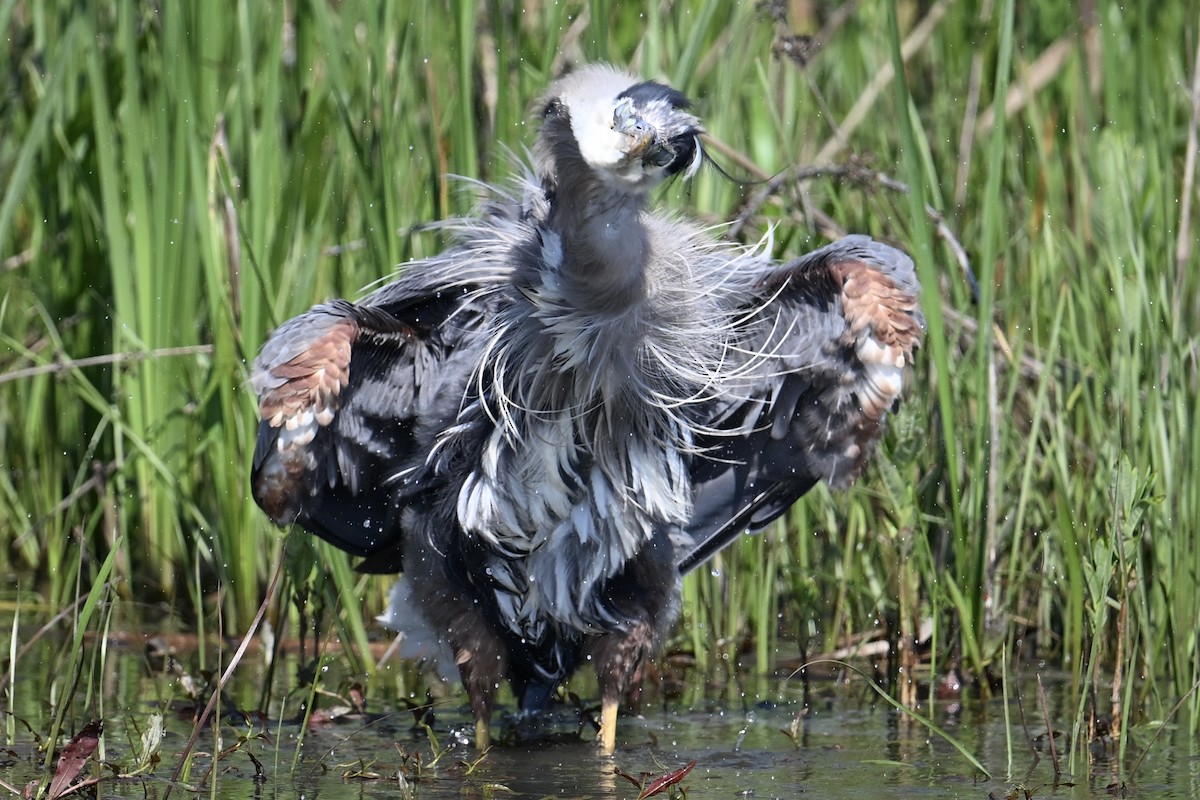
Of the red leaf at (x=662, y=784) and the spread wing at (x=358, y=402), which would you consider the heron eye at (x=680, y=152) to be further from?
the red leaf at (x=662, y=784)

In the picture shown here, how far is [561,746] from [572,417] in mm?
940

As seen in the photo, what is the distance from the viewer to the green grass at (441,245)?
4.48m

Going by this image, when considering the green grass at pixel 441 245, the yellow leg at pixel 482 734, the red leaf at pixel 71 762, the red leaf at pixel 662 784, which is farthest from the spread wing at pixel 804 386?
the red leaf at pixel 71 762

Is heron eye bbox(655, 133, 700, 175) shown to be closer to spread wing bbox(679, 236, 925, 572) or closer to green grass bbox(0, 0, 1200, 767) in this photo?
spread wing bbox(679, 236, 925, 572)

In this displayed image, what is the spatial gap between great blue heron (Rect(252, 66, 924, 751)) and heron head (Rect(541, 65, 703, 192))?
0.26 meters

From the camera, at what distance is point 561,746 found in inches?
172

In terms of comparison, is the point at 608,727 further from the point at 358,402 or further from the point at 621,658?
the point at 358,402

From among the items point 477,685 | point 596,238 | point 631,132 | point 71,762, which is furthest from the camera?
point 477,685

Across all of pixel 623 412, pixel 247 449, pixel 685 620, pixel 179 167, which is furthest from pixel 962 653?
pixel 179 167

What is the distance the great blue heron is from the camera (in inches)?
162

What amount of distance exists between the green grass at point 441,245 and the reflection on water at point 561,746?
0.23m

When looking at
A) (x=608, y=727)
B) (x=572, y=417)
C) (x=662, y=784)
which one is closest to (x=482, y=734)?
(x=608, y=727)

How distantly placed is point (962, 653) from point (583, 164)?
6.69ft

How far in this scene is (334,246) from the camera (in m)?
5.39
